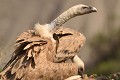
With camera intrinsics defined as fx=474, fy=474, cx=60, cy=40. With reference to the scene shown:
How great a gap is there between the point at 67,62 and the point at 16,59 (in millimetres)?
683

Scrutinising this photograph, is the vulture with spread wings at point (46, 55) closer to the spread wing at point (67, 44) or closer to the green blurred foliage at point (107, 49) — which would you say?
the spread wing at point (67, 44)

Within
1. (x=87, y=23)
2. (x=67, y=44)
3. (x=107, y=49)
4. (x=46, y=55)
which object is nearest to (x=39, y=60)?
(x=46, y=55)

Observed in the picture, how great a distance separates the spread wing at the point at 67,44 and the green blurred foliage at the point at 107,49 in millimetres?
11218

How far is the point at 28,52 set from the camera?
20.1 ft

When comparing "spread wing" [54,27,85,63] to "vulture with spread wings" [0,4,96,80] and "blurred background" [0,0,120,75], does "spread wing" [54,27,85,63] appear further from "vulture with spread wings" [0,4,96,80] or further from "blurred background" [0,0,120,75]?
"blurred background" [0,0,120,75]

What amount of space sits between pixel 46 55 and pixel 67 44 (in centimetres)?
32

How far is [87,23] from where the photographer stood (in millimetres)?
18016

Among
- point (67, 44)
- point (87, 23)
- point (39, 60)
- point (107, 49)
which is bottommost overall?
point (39, 60)

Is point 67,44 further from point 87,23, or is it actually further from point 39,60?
point 87,23

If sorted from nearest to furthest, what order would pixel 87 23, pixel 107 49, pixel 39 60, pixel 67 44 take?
→ pixel 39 60 → pixel 67 44 → pixel 87 23 → pixel 107 49

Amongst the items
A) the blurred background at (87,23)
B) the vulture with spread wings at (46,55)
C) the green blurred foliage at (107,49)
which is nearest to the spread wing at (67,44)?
the vulture with spread wings at (46,55)

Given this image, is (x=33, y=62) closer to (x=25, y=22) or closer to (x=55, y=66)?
(x=55, y=66)

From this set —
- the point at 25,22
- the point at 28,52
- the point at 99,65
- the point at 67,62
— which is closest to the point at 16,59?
the point at 28,52

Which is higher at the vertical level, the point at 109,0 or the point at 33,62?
the point at 109,0
